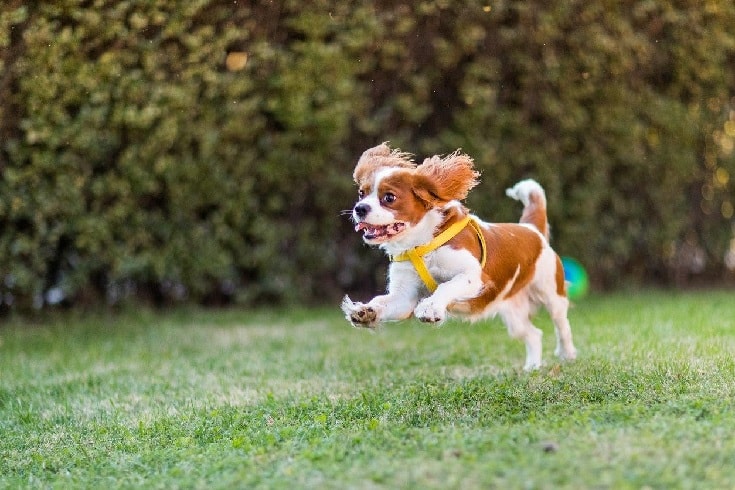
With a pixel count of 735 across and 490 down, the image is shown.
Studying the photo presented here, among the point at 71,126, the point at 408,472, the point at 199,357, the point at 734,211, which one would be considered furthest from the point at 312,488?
the point at 734,211

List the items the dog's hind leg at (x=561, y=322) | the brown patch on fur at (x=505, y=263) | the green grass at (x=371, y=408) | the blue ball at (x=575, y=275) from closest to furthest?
the green grass at (x=371, y=408) < the brown patch on fur at (x=505, y=263) < the dog's hind leg at (x=561, y=322) < the blue ball at (x=575, y=275)

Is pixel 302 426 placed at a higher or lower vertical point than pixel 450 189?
lower

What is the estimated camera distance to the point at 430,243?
185 inches

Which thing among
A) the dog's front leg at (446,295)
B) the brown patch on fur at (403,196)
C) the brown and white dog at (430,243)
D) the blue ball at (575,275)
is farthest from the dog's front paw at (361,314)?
the blue ball at (575,275)

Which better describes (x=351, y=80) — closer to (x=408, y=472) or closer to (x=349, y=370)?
(x=349, y=370)

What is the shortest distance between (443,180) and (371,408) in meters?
1.12

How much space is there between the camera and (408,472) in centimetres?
337

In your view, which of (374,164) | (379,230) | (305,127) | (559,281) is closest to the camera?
(379,230)

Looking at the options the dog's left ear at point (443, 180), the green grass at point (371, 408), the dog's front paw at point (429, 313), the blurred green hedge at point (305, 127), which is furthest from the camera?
the blurred green hedge at point (305, 127)

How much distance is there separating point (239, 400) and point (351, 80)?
13.3ft

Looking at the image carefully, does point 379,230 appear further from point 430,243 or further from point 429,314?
→ point 429,314

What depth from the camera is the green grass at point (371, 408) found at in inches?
135

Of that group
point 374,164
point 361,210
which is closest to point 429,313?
point 361,210

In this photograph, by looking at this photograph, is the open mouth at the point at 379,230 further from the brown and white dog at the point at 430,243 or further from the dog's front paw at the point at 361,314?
the dog's front paw at the point at 361,314
